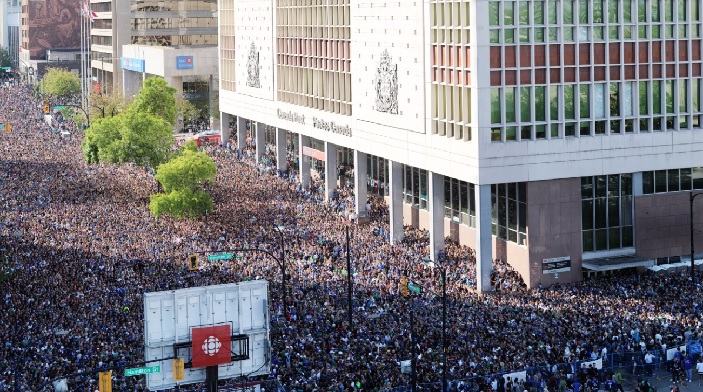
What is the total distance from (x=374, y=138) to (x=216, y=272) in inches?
770

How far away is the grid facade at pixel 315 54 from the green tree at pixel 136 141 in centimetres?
1129

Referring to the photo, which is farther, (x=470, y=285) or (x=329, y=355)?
(x=470, y=285)

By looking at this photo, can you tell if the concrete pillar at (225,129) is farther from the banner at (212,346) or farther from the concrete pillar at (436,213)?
the banner at (212,346)

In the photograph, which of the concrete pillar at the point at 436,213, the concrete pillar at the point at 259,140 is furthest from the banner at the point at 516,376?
the concrete pillar at the point at 259,140

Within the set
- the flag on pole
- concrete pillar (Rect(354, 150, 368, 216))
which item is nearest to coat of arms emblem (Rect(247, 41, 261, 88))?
concrete pillar (Rect(354, 150, 368, 216))

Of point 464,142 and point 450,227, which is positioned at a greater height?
point 464,142

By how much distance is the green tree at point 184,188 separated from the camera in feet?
302

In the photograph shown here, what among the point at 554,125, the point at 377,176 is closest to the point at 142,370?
the point at 554,125

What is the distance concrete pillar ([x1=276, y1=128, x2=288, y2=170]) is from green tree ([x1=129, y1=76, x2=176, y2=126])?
16.5 metres

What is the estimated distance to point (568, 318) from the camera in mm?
60750

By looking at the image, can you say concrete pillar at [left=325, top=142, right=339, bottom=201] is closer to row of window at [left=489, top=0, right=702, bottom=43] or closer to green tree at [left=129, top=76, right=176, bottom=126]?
green tree at [left=129, top=76, right=176, bottom=126]

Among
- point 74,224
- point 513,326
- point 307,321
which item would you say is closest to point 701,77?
point 513,326

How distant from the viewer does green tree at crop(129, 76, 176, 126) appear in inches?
5098

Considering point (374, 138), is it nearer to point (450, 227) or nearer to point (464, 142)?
point (450, 227)
